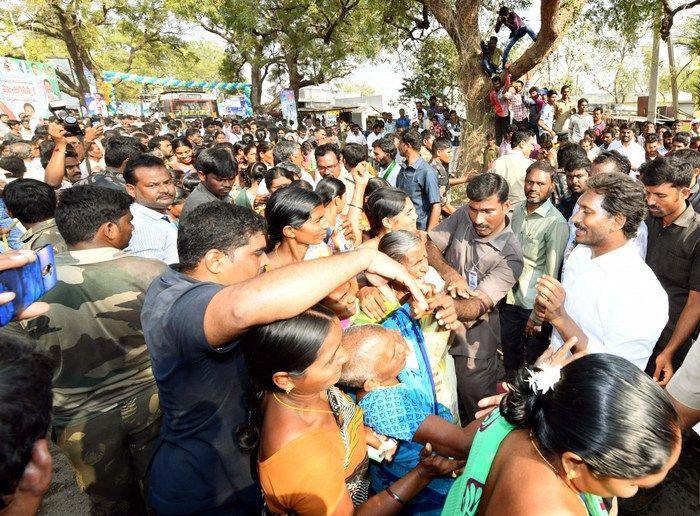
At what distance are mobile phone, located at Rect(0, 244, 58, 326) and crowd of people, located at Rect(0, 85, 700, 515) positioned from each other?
52 millimetres

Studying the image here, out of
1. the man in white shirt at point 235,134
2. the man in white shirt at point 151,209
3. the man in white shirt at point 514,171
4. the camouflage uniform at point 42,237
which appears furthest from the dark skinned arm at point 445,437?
the man in white shirt at point 235,134

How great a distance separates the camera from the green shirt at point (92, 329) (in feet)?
6.73

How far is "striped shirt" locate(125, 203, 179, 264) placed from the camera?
3.33 m

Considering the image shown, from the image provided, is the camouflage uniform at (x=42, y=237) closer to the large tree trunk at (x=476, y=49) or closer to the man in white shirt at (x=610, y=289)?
the man in white shirt at (x=610, y=289)

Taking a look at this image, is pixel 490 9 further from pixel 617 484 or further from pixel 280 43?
pixel 280 43

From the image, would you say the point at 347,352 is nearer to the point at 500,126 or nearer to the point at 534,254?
the point at 534,254

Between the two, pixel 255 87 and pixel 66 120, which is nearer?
pixel 66 120

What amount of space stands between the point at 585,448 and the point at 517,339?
268cm

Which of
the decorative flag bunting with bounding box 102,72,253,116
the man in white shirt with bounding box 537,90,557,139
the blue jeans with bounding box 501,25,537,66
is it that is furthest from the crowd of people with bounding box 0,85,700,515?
the decorative flag bunting with bounding box 102,72,253,116

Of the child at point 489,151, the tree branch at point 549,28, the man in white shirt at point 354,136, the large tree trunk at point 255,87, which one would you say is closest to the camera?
the tree branch at point 549,28

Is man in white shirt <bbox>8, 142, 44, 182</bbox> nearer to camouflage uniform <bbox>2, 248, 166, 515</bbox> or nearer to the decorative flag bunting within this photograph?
camouflage uniform <bbox>2, 248, 166, 515</bbox>

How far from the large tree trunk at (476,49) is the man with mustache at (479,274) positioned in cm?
514

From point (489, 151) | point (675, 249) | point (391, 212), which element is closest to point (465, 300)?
point (391, 212)

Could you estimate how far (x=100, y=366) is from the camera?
215 cm
